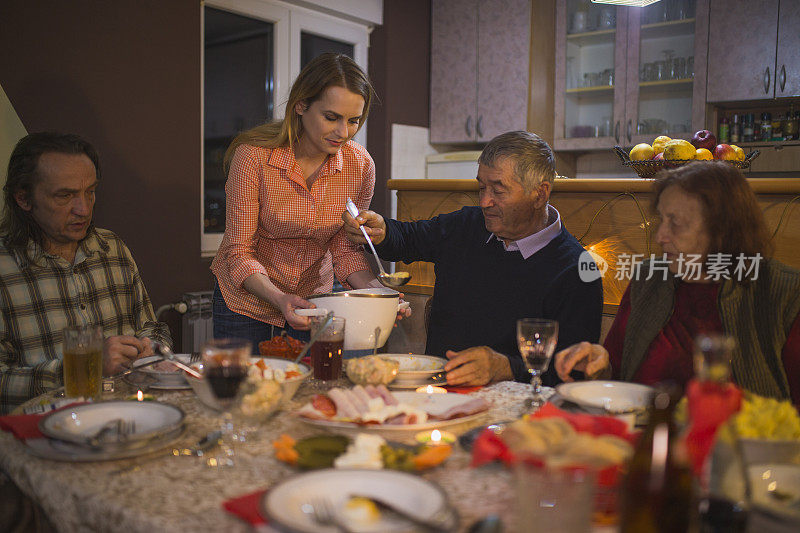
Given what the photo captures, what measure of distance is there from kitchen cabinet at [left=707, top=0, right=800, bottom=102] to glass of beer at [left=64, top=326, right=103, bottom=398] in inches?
163

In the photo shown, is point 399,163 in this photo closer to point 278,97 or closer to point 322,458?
point 278,97

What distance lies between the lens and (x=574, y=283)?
6.31 feet

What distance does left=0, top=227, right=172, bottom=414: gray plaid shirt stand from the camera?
1640 mm

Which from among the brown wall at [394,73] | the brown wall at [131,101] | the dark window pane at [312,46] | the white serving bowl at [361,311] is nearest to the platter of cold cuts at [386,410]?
the white serving bowl at [361,311]

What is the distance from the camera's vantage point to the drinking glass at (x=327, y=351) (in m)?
1.51

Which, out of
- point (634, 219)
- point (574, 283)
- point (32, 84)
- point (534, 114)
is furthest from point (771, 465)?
point (534, 114)

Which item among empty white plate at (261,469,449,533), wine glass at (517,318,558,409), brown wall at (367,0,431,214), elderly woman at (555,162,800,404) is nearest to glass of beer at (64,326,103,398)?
empty white plate at (261,469,449,533)

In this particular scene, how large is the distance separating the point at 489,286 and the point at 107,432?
1.19 m

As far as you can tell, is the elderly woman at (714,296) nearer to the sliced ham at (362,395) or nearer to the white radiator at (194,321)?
the sliced ham at (362,395)

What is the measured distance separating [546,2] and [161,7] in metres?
2.66

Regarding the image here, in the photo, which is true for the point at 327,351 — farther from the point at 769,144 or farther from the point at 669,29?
the point at 669,29

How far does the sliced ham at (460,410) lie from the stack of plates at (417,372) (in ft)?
0.71

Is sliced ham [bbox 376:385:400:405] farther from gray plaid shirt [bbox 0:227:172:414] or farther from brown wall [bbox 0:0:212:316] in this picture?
brown wall [bbox 0:0:212:316]

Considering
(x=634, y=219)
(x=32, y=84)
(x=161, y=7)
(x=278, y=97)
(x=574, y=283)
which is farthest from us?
(x=278, y=97)
